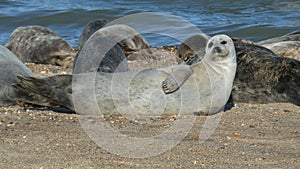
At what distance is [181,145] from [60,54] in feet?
16.2

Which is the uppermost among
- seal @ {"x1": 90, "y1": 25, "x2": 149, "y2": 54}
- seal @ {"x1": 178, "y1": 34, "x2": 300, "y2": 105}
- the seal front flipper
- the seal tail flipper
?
the seal front flipper

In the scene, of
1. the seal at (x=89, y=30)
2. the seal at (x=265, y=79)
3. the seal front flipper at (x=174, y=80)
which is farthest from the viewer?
the seal at (x=89, y=30)

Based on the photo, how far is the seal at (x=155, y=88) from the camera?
5473 millimetres

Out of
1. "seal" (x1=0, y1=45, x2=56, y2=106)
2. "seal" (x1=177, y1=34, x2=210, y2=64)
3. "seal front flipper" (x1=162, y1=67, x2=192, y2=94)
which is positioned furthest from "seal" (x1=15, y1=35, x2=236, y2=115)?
"seal" (x1=177, y1=34, x2=210, y2=64)

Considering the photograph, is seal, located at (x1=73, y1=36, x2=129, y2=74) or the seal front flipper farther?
seal, located at (x1=73, y1=36, x2=129, y2=74)

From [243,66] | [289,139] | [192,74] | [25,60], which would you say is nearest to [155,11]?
[25,60]

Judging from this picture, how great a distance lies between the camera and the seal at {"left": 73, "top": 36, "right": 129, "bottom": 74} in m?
6.43

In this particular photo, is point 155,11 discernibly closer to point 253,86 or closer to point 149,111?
point 253,86

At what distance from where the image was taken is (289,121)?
221 inches

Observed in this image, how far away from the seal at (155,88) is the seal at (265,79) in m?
0.72

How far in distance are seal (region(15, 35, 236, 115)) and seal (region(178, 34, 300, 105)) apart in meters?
0.72

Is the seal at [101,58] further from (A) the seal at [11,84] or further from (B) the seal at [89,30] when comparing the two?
(B) the seal at [89,30]

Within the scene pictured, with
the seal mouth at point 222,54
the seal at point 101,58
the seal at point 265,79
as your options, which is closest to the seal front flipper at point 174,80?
the seal mouth at point 222,54

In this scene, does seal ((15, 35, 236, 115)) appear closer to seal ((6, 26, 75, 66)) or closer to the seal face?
the seal face
